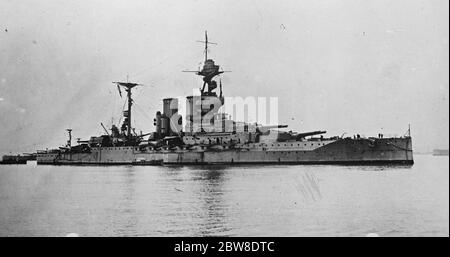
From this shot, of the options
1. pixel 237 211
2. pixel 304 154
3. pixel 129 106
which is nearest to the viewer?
pixel 237 211

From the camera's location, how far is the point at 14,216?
1086 cm

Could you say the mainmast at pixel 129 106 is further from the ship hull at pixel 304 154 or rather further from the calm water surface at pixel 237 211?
the calm water surface at pixel 237 211

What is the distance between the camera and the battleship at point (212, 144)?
29.3m

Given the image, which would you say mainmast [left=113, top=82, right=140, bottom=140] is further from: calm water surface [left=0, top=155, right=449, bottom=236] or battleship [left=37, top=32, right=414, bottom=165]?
calm water surface [left=0, top=155, right=449, bottom=236]

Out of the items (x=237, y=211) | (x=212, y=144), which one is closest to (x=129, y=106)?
(x=212, y=144)

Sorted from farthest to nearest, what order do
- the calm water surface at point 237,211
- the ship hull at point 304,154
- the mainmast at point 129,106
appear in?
the mainmast at point 129,106
the ship hull at point 304,154
the calm water surface at point 237,211

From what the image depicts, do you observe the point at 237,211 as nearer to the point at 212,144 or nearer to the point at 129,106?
the point at 212,144

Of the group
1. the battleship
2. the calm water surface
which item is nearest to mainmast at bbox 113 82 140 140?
the battleship

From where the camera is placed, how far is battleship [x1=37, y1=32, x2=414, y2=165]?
29.3 metres

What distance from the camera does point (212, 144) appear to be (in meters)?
33.8

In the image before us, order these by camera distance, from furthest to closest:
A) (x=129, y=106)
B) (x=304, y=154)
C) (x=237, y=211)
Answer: (x=129, y=106) < (x=304, y=154) < (x=237, y=211)

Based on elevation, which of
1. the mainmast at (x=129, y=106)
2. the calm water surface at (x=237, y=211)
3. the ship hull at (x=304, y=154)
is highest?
the mainmast at (x=129, y=106)

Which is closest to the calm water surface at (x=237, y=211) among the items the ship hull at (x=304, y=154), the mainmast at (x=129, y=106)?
the ship hull at (x=304, y=154)

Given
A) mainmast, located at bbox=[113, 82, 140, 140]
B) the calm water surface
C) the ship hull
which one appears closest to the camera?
the calm water surface
